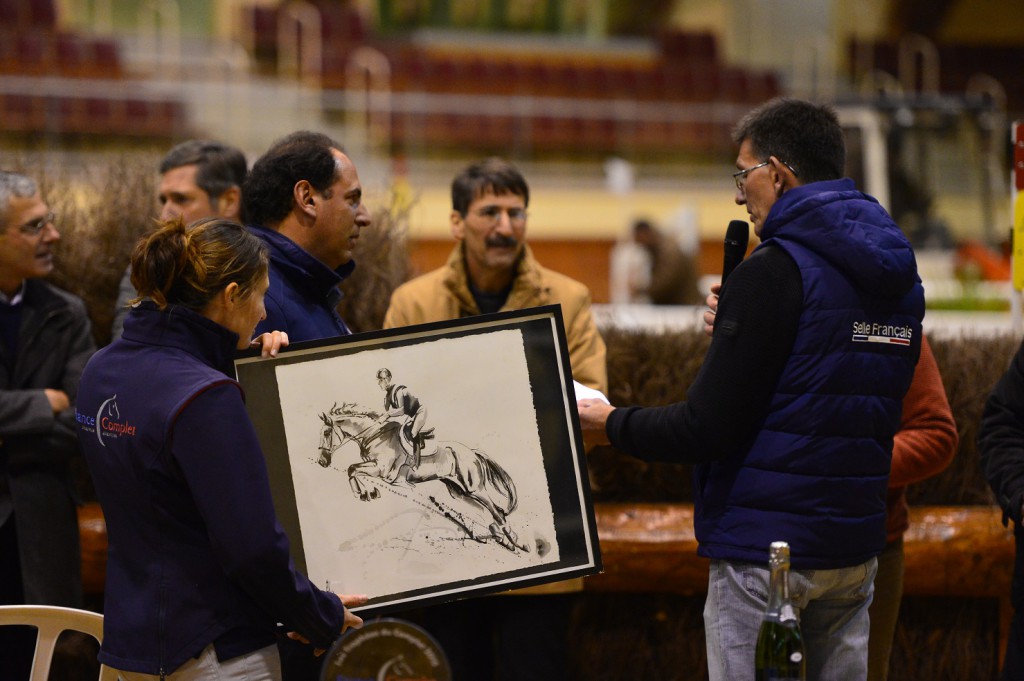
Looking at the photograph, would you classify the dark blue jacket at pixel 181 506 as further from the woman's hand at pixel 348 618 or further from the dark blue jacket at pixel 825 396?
the dark blue jacket at pixel 825 396

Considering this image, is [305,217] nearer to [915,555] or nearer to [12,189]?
[12,189]

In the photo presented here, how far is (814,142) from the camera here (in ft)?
7.52

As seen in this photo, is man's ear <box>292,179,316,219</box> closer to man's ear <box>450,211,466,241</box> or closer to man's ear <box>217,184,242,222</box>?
man's ear <box>450,211,466,241</box>

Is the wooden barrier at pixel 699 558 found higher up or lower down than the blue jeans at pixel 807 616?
lower down

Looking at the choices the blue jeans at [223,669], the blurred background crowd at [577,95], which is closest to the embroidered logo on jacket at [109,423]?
the blue jeans at [223,669]

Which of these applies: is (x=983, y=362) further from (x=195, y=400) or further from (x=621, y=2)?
(x=621, y=2)

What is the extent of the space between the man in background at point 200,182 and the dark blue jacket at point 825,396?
6.14 feet

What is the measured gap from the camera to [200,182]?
3.50 meters

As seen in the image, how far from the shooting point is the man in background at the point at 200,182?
3490mm

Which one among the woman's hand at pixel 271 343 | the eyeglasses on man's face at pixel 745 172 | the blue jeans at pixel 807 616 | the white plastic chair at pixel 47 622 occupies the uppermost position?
the eyeglasses on man's face at pixel 745 172

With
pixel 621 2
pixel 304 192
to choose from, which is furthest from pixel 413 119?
pixel 304 192

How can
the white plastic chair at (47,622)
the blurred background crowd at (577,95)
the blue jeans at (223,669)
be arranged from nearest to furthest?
the blue jeans at (223,669)
the white plastic chair at (47,622)
the blurred background crowd at (577,95)

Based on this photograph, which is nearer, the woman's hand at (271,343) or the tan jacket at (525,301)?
the woman's hand at (271,343)

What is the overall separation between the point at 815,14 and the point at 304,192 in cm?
1489
